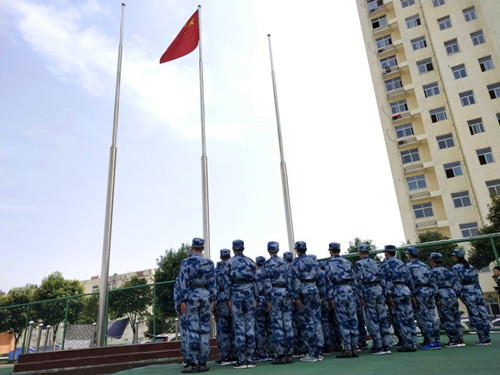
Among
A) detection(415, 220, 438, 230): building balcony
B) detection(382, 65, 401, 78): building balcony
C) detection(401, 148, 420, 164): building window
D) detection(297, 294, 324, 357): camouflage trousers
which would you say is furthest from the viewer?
detection(382, 65, 401, 78): building balcony

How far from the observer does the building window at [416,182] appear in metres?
32.8

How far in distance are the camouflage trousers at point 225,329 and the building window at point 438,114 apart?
3302 centimetres

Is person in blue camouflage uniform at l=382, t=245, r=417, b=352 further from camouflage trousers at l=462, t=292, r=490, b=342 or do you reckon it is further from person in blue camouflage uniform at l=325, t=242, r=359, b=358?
camouflage trousers at l=462, t=292, r=490, b=342

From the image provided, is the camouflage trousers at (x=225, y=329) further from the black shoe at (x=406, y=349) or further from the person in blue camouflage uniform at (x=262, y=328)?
the black shoe at (x=406, y=349)

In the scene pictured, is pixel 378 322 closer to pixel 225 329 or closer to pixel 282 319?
pixel 282 319

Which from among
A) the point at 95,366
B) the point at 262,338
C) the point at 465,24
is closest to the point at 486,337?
the point at 262,338

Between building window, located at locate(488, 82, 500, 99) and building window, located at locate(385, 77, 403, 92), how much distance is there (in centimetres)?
804

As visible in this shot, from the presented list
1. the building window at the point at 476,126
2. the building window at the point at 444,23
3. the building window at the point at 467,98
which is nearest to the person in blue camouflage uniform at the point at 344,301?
the building window at the point at 476,126

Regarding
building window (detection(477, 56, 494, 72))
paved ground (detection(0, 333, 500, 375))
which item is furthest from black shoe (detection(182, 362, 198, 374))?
building window (detection(477, 56, 494, 72))

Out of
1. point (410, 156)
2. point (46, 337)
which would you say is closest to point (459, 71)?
point (410, 156)

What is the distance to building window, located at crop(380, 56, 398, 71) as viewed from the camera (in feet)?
121

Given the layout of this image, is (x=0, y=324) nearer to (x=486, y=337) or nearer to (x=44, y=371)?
(x=44, y=371)

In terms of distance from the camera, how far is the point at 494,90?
30.4 m

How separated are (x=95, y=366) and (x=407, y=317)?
7413 mm
